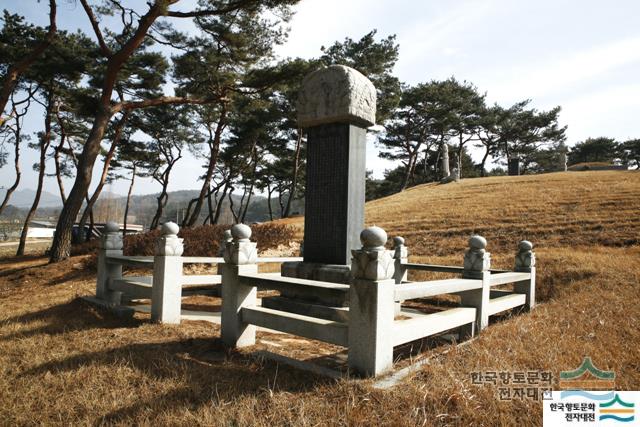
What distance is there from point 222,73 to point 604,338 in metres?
14.4

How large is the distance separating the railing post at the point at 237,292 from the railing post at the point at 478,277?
2701 millimetres

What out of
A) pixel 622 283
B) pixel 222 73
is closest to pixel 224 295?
pixel 622 283

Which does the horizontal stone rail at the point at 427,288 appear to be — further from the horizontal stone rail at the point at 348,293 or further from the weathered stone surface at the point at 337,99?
the weathered stone surface at the point at 337,99

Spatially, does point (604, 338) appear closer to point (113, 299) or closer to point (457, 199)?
point (113, 299)

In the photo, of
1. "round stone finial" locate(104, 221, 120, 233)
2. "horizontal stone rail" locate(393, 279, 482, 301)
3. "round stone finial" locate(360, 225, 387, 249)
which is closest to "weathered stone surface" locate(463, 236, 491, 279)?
"horizontal stone rail" locate(393, 279, 482, 301)

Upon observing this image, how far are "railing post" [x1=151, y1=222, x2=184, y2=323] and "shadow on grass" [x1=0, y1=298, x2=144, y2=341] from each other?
35 cm

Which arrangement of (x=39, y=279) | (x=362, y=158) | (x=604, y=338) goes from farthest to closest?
(x=39, y=279)
(x=362, y=158)
(x=604, y=338)

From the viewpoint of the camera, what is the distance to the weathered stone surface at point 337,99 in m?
5.12

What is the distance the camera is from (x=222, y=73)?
47.6 ft

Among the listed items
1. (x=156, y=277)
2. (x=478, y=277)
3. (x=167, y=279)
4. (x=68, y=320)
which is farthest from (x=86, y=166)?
(x=478, y=277)

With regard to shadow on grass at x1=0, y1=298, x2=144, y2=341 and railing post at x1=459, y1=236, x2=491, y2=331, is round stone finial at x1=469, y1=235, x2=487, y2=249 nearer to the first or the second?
railing post at x1=459, y1=236, x2=491, y2=331

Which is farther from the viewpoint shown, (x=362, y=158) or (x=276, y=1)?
(x=276, y=1)

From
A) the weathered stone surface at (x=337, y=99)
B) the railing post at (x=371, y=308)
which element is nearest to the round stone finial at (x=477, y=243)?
the weathered stone surface at (x=337, y=99)

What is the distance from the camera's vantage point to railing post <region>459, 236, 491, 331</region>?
4.66m
